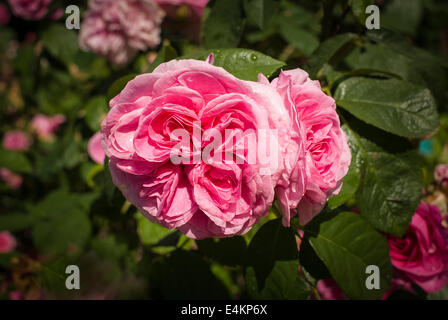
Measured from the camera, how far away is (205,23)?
916 millimetres

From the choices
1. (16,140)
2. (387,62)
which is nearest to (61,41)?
(16,140)

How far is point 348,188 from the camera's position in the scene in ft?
2.34

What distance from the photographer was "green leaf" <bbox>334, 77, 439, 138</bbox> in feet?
2.38

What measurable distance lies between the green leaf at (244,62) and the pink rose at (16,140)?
2161 millimetres

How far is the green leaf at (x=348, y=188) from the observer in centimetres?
69

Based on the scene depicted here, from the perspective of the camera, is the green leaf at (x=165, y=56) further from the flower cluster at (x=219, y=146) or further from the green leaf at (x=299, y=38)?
the green leaf at (x=299, y=38)

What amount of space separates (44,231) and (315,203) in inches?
57.9

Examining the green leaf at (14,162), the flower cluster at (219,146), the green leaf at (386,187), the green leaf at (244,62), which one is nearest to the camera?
the flower cluster at (219,146)

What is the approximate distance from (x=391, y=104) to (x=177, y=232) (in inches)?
25.3

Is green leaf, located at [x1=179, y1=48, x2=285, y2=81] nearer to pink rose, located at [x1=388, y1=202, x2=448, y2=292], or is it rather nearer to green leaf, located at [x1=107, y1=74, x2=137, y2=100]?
green leaf, located at [x1=107, y1=74, x2=137, y2=100]

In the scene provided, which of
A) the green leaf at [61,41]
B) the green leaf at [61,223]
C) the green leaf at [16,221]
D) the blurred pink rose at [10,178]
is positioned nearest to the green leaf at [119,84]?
the green leaf at [61,223]

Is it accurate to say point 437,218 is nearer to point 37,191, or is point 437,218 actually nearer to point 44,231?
point 44,231

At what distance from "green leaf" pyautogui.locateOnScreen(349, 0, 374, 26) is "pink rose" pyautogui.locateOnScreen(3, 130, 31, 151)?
2.31 m
